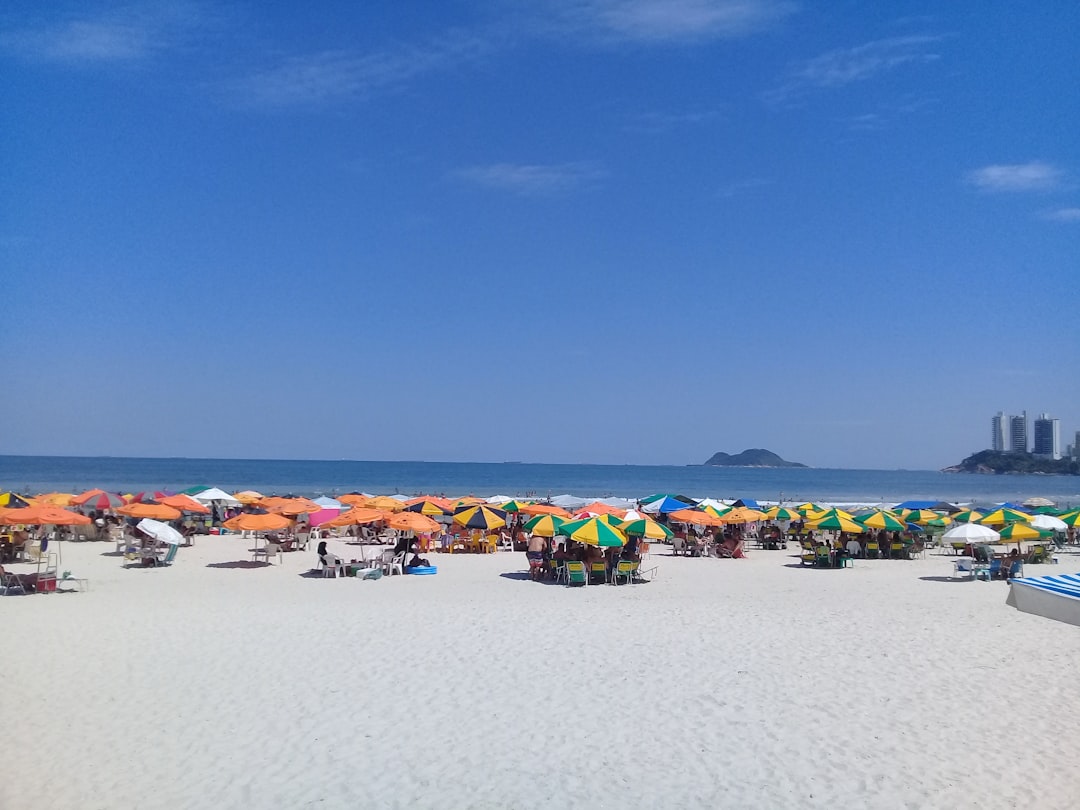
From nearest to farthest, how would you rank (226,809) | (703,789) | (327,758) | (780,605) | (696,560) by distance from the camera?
(226,809), (703,789), (327,758), (780,605), (696,560)

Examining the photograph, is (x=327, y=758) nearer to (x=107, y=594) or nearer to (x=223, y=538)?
(x=107, y=594)

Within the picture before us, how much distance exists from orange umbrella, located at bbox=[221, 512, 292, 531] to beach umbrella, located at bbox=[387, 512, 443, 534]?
6.78ft

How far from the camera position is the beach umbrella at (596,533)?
14.7 m

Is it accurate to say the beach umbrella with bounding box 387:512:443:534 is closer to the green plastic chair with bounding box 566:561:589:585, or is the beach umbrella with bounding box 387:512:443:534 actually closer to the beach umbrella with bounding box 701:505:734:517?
the green plastic chair with bounding box 566:561:589:585

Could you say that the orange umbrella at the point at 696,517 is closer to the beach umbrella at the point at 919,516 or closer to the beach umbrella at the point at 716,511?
the beach umbrella at the point at 716,511

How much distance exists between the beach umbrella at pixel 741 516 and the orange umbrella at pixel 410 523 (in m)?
8.17

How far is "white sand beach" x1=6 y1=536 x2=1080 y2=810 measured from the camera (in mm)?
5906

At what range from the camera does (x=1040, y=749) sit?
261 inches

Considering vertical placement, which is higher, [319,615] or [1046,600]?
[1046,600]

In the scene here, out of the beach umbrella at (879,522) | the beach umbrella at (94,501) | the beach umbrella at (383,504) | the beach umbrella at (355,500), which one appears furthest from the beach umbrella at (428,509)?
the beach umbrella at (879,522)

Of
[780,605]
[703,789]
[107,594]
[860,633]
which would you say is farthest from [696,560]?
[703,789]

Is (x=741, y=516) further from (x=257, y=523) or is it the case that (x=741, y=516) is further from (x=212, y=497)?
(x=212, y=497)

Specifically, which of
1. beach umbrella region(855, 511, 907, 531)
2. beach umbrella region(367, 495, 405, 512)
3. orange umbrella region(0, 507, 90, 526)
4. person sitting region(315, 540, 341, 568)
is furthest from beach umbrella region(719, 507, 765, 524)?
orange umbrella region(0, 507, 90, 526)

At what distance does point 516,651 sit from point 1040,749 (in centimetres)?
518
